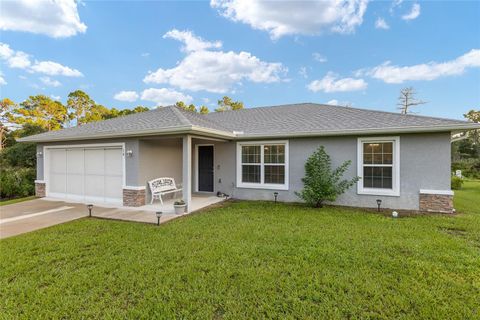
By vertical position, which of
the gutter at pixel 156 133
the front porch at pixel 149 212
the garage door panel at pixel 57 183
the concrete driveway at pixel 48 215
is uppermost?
the gutter at pixel 156 133

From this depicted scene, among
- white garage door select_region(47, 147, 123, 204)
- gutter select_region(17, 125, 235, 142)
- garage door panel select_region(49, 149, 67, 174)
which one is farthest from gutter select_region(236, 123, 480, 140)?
garage door panel select_region(49, 149, 67, 174)

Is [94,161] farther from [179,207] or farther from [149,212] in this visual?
[179,207]

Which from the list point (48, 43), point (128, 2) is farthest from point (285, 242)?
point (48, 43)

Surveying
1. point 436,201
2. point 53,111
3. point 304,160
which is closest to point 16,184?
point 304,160

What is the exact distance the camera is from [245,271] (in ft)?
11.6

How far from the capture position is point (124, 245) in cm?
465

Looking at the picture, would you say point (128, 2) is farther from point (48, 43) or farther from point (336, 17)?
point (336, 17)

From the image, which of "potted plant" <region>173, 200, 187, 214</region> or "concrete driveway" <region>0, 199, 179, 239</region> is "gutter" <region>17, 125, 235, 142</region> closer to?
"potted plant" <region>173, 200, 187, 214</region>

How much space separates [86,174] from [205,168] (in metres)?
4.95

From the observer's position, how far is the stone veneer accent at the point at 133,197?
8.12 m

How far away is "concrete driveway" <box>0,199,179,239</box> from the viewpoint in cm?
610

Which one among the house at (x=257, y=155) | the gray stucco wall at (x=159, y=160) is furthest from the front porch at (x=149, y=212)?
the gray stucco wall at (x=159, y=160)

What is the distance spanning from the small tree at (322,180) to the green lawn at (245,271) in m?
1.96

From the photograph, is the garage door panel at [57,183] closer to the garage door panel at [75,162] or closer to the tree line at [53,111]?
the garage door panel at [75,162]
